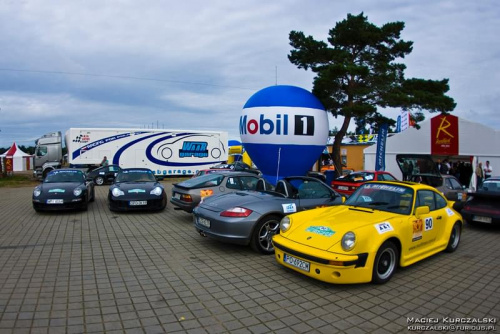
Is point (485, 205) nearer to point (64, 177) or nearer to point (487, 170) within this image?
point (487, 170)

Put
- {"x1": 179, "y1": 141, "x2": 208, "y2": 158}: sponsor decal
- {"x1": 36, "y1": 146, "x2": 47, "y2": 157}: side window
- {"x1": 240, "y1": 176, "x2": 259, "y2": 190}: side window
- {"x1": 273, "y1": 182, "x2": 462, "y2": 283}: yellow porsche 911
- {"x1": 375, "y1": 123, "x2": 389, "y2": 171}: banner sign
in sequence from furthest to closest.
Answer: {"x1": 179, "y1": 141, "x2": 208, "y2": 158}: sponsor decal → {"x1": 36, "y1": 146, "x2": 47, "y2": 157}: side window → {"x1": 375, "y1": 123, "x2": 389, "y2": 171}: banner sign → {"x1": 240, "y1": 176, "x2": 259, "y2": 190}: side window → {"x1": 273, "y1": 182, "x2": 462, "y2": 283}: yellow porsche 911

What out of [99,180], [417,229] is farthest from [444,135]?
[99,180]

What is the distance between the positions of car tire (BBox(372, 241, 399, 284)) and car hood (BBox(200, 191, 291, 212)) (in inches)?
85.7

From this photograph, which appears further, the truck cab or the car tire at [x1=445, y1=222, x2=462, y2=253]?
the truck cab

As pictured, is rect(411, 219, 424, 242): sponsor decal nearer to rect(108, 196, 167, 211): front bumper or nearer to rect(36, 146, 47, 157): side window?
rect(108, 196, 167, 211): front bumper

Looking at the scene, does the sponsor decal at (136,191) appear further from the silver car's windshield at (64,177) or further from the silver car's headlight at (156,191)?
the silver car's windshield at (64,177)

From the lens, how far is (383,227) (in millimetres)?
4656

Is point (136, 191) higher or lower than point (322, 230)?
lower

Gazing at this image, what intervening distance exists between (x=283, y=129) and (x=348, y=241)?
8.20 metres

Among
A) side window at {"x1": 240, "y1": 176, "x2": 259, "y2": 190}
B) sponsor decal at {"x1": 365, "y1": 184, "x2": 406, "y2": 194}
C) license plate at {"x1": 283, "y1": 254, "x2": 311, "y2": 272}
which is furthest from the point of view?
side window at {"x1": 240, "y1": 176, "x2": 259, "y2": 190}

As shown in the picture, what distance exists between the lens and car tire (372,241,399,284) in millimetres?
4523

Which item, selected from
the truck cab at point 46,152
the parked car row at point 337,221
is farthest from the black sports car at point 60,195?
the truck cab at point 46,152

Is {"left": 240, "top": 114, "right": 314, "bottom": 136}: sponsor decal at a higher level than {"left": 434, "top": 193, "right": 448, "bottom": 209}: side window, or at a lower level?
higher

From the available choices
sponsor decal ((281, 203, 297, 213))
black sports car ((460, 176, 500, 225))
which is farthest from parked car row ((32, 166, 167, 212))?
black sports car ((460, 176, 500, 225))
